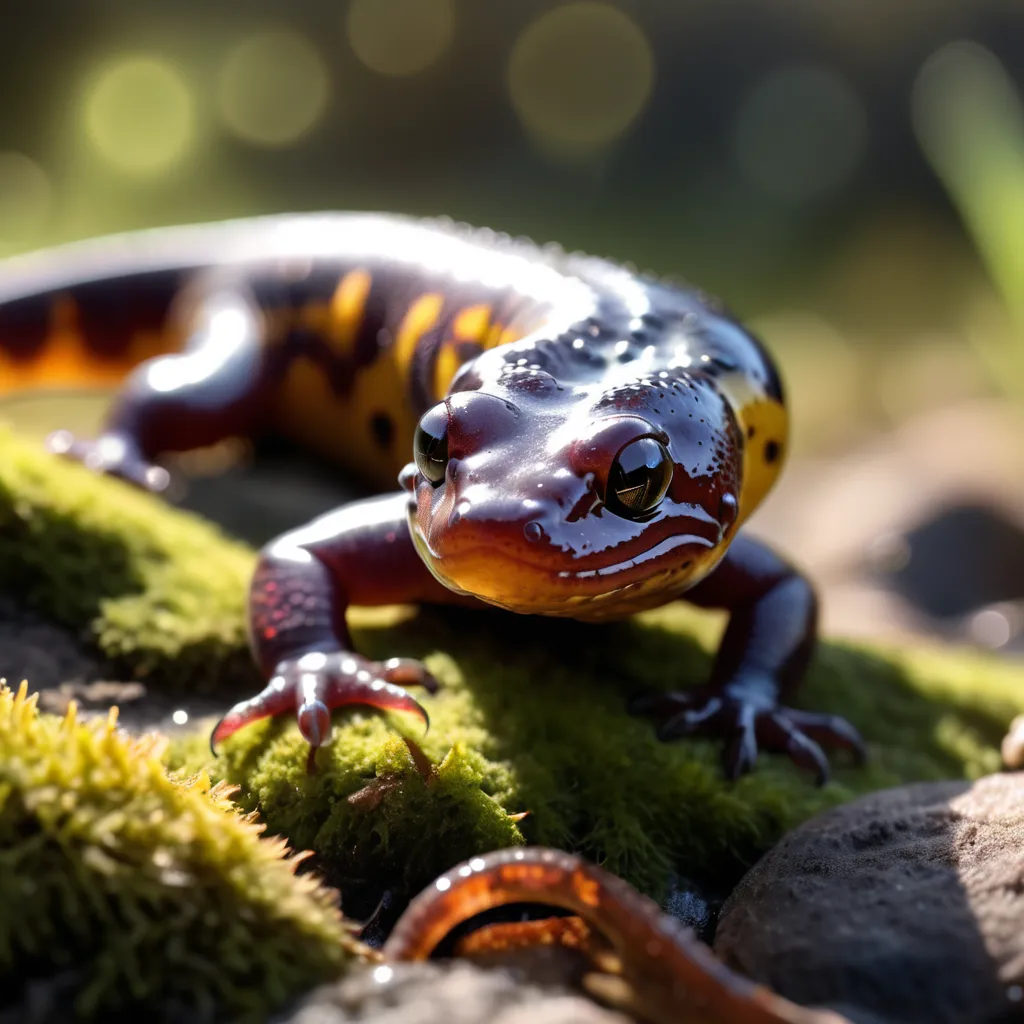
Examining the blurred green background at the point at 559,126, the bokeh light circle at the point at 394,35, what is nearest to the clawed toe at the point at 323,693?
the blurred green background at the point at 559,126

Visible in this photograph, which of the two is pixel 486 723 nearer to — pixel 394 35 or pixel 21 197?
pixel 21 197

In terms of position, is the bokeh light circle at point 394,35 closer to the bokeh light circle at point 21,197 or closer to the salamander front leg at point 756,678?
the bokeh light circle at point 21,197

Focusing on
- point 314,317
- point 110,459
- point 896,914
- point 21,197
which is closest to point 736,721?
point 896,914

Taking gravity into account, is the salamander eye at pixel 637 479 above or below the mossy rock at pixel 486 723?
above

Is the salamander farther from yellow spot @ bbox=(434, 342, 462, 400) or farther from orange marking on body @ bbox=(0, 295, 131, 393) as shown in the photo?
orange marking on body @ bbox=(0, 295, 131, 393)

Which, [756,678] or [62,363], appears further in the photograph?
[62,363]

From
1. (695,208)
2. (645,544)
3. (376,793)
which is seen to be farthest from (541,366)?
(695,208)

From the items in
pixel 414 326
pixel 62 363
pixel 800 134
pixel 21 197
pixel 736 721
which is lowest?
pixel 21 197
